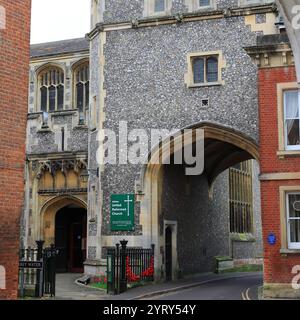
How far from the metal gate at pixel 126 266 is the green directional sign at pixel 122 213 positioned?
3.20 feet

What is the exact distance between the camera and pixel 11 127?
10.8 m

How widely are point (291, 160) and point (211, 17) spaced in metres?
6.46

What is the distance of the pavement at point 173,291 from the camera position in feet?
52.1

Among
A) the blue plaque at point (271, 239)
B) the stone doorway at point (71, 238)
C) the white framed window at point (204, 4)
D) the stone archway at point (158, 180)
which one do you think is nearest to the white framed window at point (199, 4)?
the white framed window at point (204, 4)

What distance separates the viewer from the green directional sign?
2005 centimetres

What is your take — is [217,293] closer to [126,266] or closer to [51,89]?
[126,266]

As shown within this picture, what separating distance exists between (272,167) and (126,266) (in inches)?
213

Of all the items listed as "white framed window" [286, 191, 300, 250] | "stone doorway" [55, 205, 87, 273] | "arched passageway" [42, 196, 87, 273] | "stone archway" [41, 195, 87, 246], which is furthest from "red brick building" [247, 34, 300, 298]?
"stone doorway" [55, 205, 87, 273]

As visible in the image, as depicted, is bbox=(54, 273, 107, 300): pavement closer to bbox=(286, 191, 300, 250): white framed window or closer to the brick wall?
the brick wall

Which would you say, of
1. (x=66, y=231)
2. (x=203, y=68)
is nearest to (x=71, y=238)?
(x=66, y=231)

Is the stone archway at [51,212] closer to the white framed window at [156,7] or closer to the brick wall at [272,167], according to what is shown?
the white framed window at [156,7]

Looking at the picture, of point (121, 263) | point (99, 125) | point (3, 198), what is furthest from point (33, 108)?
point (3, 198)

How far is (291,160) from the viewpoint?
16.3 metres
